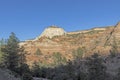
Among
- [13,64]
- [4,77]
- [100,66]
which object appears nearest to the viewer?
[4,77]

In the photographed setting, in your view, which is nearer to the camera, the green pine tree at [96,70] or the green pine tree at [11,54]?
the green pine tree at [96,70]

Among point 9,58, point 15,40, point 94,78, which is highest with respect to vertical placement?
point 15,40

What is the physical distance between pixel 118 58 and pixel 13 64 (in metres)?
135

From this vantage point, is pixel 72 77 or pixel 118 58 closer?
pixel 72 77

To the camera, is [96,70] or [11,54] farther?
[11,54]

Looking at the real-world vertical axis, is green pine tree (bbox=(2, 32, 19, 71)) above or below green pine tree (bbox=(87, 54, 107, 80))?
above

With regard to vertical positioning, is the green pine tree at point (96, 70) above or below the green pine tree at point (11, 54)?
below

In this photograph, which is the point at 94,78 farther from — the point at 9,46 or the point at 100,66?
the point at 9,46

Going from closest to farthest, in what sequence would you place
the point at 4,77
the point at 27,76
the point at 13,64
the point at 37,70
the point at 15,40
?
the point at 4,77 → the point at 27,76 → the point at 13,64 → the point at 15,40 → the point at 37,70

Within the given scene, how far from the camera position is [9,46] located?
71.6 meters

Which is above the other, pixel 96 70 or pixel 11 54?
pixel 11 54

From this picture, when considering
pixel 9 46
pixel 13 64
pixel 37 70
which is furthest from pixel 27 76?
pixel 37 70

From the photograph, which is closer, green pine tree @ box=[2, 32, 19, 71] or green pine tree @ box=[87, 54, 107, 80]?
green pine tree @ box=[87, 54, 107, 80]

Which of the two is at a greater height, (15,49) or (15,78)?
(15,49)
